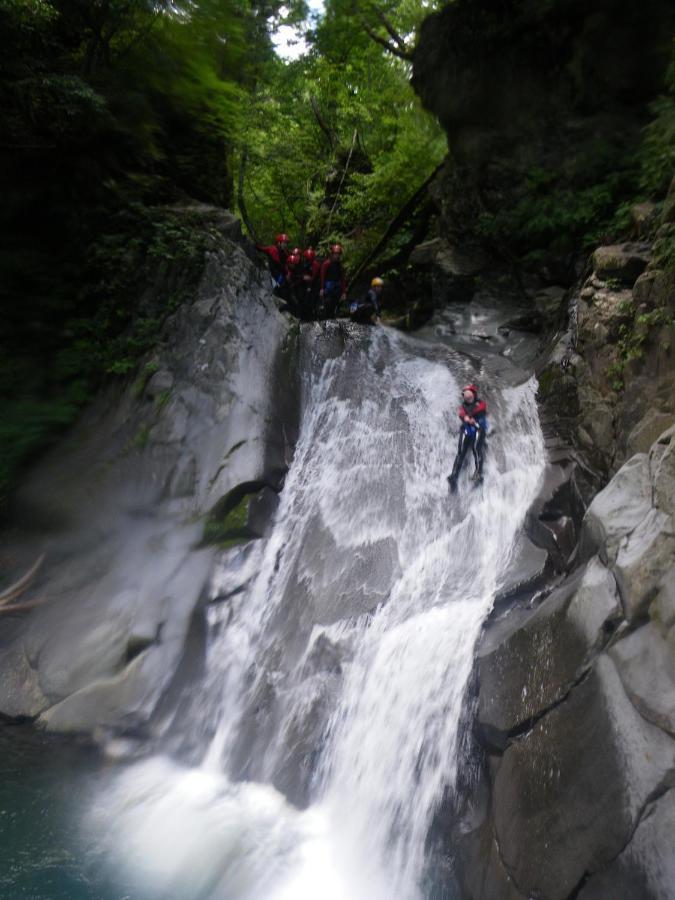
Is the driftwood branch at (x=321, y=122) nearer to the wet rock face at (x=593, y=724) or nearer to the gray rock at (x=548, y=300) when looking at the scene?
the gray rock at (x=548, y=300)

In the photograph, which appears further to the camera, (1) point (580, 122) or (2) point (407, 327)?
(2) point (407, 327)

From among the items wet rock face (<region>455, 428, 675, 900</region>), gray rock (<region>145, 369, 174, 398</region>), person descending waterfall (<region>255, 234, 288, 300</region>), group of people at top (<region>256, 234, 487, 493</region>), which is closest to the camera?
wet rock face (<region>455, 428, 675, 900</region>)

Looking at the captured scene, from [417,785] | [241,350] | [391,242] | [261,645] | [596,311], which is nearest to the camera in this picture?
[417,785]

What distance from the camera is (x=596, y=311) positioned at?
25.7 ft

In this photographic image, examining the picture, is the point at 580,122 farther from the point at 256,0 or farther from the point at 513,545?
the point at 513,545

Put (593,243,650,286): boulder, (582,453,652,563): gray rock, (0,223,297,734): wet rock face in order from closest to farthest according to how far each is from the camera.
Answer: (582,453,652,563): gray rock, (0,223,297,734): wet rock face, (593,243,650,286): boulder

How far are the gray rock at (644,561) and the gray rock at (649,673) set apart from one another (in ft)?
0.68

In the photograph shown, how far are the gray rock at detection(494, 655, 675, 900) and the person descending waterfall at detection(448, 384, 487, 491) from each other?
402 centimetres

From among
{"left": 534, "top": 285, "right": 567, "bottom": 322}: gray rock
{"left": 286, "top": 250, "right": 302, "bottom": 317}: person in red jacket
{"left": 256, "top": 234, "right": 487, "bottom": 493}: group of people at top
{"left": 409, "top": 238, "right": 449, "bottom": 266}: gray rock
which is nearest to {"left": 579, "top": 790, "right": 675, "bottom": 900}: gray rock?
{"left": 534, "top": 285, "right": 567, "bottom": 322}: gray rock

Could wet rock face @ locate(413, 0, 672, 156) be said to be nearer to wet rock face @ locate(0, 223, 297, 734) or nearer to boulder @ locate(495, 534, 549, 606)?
wet rock face @ locate(0, 223, 297, 734)

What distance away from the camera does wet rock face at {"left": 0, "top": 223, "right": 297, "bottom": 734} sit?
Answer: 20.8 feet

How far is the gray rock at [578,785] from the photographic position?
11.4ft

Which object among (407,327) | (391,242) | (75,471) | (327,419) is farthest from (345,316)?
(75,471)

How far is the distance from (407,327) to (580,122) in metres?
5.65
